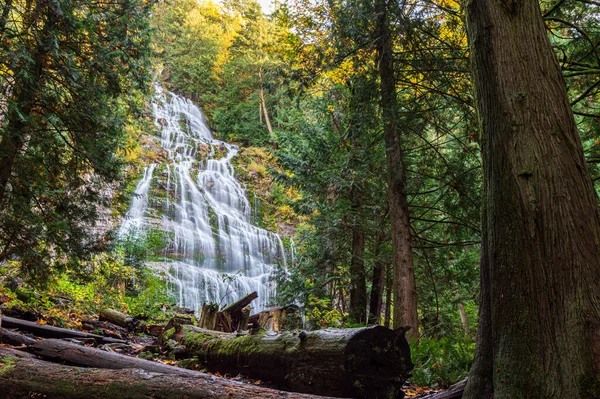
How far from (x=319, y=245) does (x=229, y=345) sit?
6321 millimetres

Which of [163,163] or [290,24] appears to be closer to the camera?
[290,24]

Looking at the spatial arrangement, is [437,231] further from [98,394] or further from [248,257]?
[248,257]

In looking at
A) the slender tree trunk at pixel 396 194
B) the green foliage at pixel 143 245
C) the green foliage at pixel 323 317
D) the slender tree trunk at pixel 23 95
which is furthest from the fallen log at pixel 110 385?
the green foliage at pixel 143 245

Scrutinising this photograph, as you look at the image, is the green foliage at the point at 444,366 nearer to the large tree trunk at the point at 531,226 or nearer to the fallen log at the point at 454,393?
the fallen log at the point at 454,393

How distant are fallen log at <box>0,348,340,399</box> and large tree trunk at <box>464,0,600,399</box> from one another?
4.45 feet

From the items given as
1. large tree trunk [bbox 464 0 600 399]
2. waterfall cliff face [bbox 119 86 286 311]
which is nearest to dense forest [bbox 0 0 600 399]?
large tree trunk [bbox 464 0 600 399]

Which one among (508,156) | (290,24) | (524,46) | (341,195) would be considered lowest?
(508,156)

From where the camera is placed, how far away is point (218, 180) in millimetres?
25141

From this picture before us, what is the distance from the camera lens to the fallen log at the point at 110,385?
289 cm

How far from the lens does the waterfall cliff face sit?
1756 centimetres

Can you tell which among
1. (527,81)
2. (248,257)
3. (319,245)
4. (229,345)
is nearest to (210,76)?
(248,257)

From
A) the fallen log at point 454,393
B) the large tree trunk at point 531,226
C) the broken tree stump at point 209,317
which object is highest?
the large tree trunk at point 531,226

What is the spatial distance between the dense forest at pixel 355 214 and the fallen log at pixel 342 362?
2 centimetres

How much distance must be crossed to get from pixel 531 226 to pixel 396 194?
4373mm
